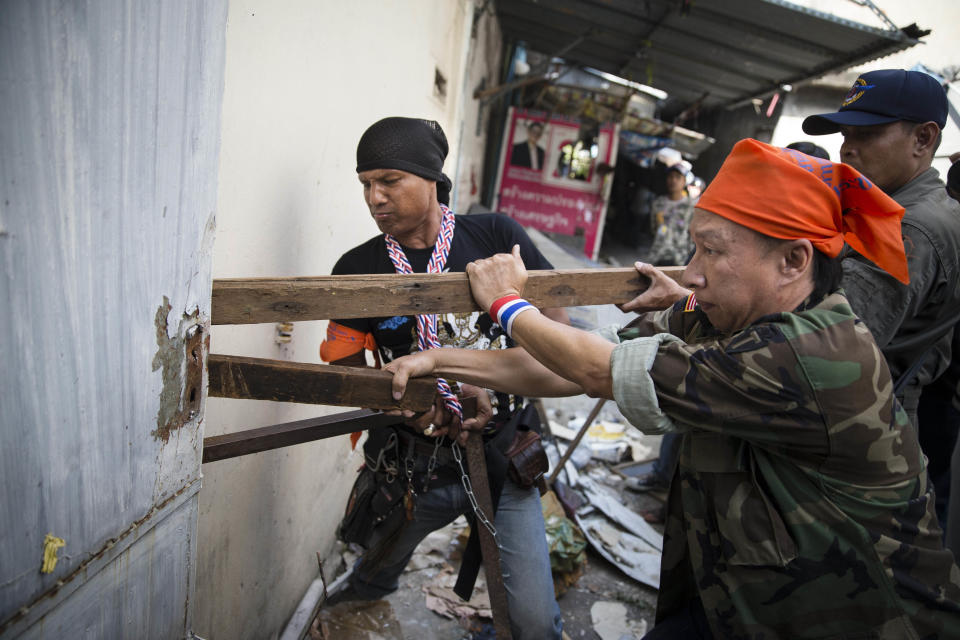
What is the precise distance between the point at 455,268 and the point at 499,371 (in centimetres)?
58

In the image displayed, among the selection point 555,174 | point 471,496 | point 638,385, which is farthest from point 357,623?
point 555,174

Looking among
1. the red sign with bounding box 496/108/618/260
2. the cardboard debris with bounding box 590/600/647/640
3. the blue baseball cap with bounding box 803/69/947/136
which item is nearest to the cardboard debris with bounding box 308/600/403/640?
the cardboard debris with bounding box 590/600/647/640

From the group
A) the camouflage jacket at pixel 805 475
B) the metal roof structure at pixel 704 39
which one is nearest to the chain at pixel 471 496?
the camouflage jacket at pixel 805 475

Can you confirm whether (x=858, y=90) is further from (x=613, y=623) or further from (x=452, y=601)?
(x=452, y=601)

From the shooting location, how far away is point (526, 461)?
6.98ft

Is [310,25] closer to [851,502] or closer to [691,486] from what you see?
[691,486]

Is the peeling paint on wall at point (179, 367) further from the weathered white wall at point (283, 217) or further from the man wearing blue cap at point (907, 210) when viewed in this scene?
the man wearing blue cap at point (907, 210)

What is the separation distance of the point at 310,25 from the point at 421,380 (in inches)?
52.9

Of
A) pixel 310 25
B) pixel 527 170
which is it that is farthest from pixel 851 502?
pixel 527 170

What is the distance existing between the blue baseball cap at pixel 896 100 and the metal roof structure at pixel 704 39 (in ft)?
12.8

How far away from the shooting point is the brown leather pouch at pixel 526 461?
212cm

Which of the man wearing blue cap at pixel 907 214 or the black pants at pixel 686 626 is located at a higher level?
the man wearing blue cap at pixel 907 214

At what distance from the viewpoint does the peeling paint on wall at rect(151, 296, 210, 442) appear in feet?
3.05

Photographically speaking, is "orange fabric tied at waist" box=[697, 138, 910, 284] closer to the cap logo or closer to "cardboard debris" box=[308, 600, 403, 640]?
the cap logo
